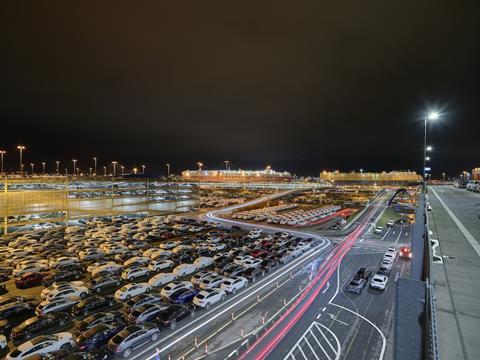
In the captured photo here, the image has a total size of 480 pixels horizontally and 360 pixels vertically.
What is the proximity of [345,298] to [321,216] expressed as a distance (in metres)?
33.0

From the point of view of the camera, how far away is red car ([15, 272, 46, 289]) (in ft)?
53.5

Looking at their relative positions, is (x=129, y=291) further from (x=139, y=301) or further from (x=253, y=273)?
(x=253, y=273)

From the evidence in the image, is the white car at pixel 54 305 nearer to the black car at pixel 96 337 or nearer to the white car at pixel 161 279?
the black car at pixel 96 337

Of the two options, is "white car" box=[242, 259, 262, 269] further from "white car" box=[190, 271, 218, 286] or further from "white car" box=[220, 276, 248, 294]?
"white car" box=[190, 271, 218, 286]

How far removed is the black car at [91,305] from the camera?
1301cm

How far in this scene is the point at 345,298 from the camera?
14820 millimetres

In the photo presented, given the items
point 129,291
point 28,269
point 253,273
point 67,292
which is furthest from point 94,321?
point 28,269

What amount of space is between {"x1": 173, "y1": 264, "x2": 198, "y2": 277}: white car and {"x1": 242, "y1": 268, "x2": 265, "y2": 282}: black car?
419 centimetres

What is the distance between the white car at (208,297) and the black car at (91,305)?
4819 millimetres

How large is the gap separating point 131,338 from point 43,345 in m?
3.33

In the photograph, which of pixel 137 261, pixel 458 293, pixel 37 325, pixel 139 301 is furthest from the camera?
pixel 137 261

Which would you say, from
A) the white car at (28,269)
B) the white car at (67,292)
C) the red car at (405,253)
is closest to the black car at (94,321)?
the white car at (67,292)

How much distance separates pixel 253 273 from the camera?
1788cm

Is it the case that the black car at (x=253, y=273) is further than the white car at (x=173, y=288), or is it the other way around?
the black car at (x=253, y=273)
